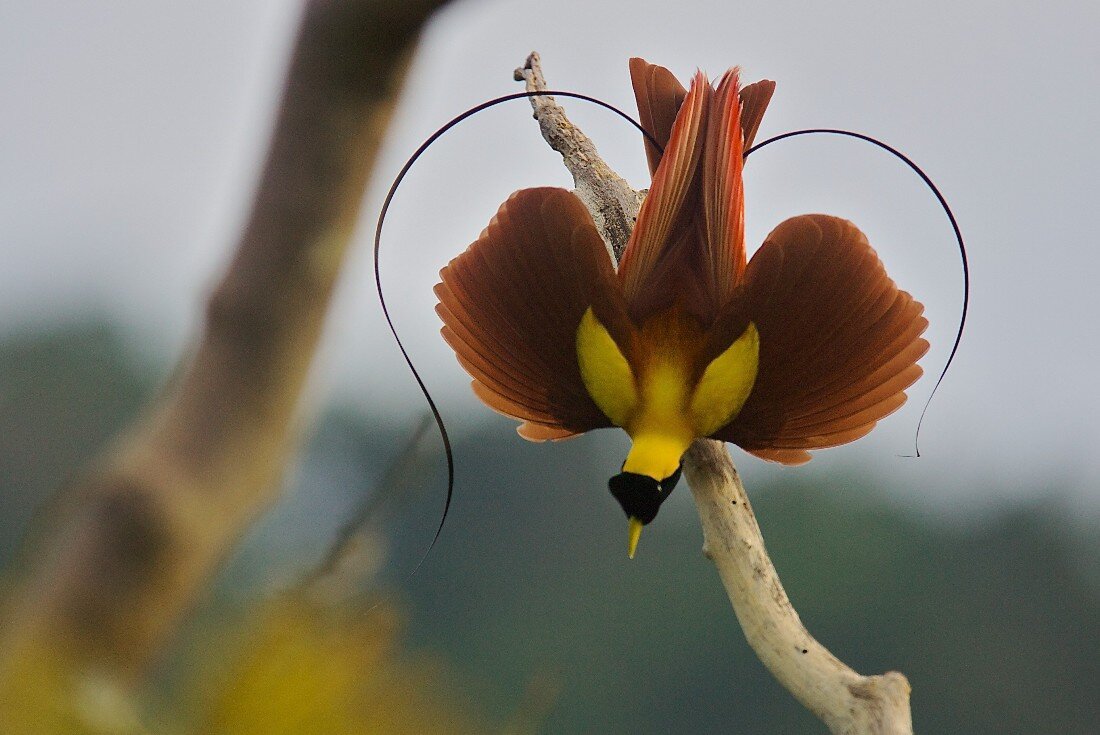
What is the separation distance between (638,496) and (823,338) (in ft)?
0.56

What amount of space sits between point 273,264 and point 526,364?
444 millimetres

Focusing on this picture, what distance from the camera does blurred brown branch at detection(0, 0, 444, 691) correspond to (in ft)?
1.46

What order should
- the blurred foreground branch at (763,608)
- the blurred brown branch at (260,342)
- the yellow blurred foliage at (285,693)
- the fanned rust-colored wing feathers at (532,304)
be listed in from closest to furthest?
the yellow blurred foliage at (285,693), the blurred brown branch at (260,342), the blurred foreground branch at (763,608), the fanned rust-colored wing feathers at (532,304)

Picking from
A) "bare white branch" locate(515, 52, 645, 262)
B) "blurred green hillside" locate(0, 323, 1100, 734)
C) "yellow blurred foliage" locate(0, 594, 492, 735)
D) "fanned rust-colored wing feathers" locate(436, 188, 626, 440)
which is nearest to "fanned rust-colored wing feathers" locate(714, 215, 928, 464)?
"fanned rust-colored wing feathers" locate(436, 188, 626, 440)

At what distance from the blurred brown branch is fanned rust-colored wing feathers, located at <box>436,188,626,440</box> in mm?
373

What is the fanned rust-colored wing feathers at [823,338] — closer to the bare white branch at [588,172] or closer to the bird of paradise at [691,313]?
the bird of paradise at [691,313]

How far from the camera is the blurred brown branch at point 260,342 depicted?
0.44 metres

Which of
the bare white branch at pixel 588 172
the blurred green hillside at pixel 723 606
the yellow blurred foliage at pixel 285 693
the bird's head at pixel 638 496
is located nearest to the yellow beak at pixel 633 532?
the bird's head at pixel 638 496

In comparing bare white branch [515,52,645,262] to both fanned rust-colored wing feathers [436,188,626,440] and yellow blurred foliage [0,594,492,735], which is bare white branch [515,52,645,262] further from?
yellow blurred foliage [0,594,492,735]

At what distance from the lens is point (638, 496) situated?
2.65 ft

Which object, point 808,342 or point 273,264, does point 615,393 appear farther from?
point 273,264

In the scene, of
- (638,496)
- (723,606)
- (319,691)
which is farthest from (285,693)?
(723,606)

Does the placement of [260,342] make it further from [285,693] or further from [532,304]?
[532,304]

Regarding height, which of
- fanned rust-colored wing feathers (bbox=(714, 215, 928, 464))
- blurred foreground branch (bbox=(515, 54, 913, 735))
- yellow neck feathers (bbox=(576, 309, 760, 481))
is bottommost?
blurred foreground branch (bbox=(515, 54, 913, 735))
